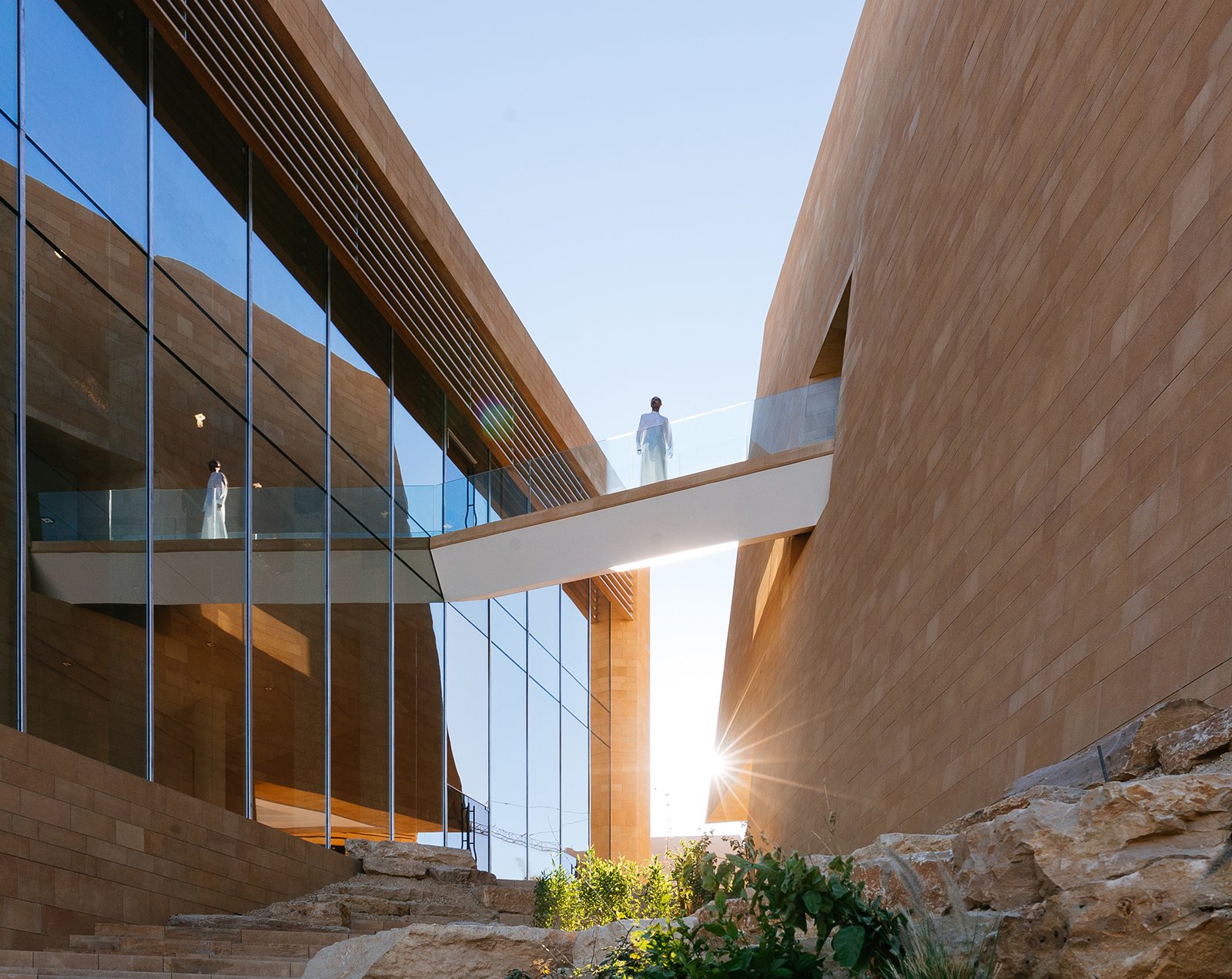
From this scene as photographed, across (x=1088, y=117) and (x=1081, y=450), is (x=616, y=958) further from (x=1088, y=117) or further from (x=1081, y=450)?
(x=1088, y=117)

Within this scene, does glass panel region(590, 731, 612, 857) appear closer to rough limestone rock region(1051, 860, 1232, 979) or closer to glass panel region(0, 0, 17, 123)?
glass panel region(0, 0, 17, 123)

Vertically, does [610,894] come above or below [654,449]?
below

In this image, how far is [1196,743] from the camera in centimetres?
474

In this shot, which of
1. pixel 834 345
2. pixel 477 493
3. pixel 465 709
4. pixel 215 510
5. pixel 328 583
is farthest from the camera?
pixel 477 493

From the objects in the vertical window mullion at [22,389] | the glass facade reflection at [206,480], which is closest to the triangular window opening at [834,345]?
the glass facade reflection at [206,480]

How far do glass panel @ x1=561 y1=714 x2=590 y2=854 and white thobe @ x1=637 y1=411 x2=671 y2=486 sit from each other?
9468mm

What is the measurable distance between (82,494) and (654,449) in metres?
8.47

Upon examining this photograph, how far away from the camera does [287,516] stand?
14.7 m

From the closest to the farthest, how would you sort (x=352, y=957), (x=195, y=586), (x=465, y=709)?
(x=352, y=957), (x=195, y=586), (x=465, y=709)

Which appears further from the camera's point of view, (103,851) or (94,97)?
(94,97)

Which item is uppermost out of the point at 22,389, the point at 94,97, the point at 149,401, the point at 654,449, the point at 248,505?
the point at 94,97

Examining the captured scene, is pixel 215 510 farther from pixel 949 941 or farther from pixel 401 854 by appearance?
pixel 949 941

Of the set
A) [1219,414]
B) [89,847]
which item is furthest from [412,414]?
[1219,414]

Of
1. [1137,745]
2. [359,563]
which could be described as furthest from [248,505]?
[1137,745]
